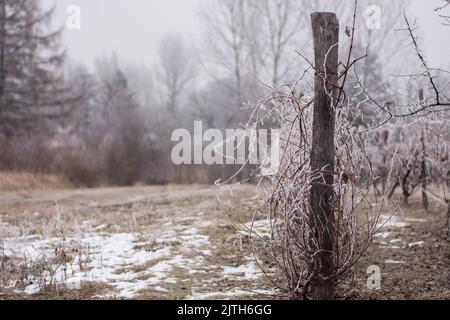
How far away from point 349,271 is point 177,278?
1.80 m

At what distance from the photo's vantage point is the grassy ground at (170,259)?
4938 millimetres

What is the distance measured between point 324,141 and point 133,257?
308 cm

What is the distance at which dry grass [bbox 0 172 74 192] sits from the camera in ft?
49.4

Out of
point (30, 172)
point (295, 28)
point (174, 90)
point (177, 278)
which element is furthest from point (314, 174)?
point (174, 90)

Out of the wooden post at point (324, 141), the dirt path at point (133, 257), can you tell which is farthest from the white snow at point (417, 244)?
the wooden post at point (324, 141)

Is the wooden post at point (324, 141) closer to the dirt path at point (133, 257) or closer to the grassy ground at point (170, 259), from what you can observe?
the grassy ground at point (170, 259)

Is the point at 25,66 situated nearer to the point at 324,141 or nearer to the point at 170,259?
the point at 170,259

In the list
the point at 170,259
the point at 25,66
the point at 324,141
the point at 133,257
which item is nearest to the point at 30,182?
the point at 25,66

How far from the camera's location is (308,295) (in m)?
4.38

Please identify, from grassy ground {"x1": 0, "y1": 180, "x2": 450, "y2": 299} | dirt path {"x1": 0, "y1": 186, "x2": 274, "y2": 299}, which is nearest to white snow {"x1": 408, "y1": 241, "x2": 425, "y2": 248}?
grassy ground {"x1": 0, "y1": 180, "x2": 450, "y2": 299}

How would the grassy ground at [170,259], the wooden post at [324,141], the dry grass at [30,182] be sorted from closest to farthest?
1. the wooden post at [324,141]
2. the grassy ground at [170,259]
3. the dry grass at [30,182]

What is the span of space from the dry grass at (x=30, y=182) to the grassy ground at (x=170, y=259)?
606cm

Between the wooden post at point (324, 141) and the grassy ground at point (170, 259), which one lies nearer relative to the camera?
the wooden post at point (324, 141)

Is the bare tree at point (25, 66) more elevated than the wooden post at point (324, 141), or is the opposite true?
the bare tree at point (25, 66)
